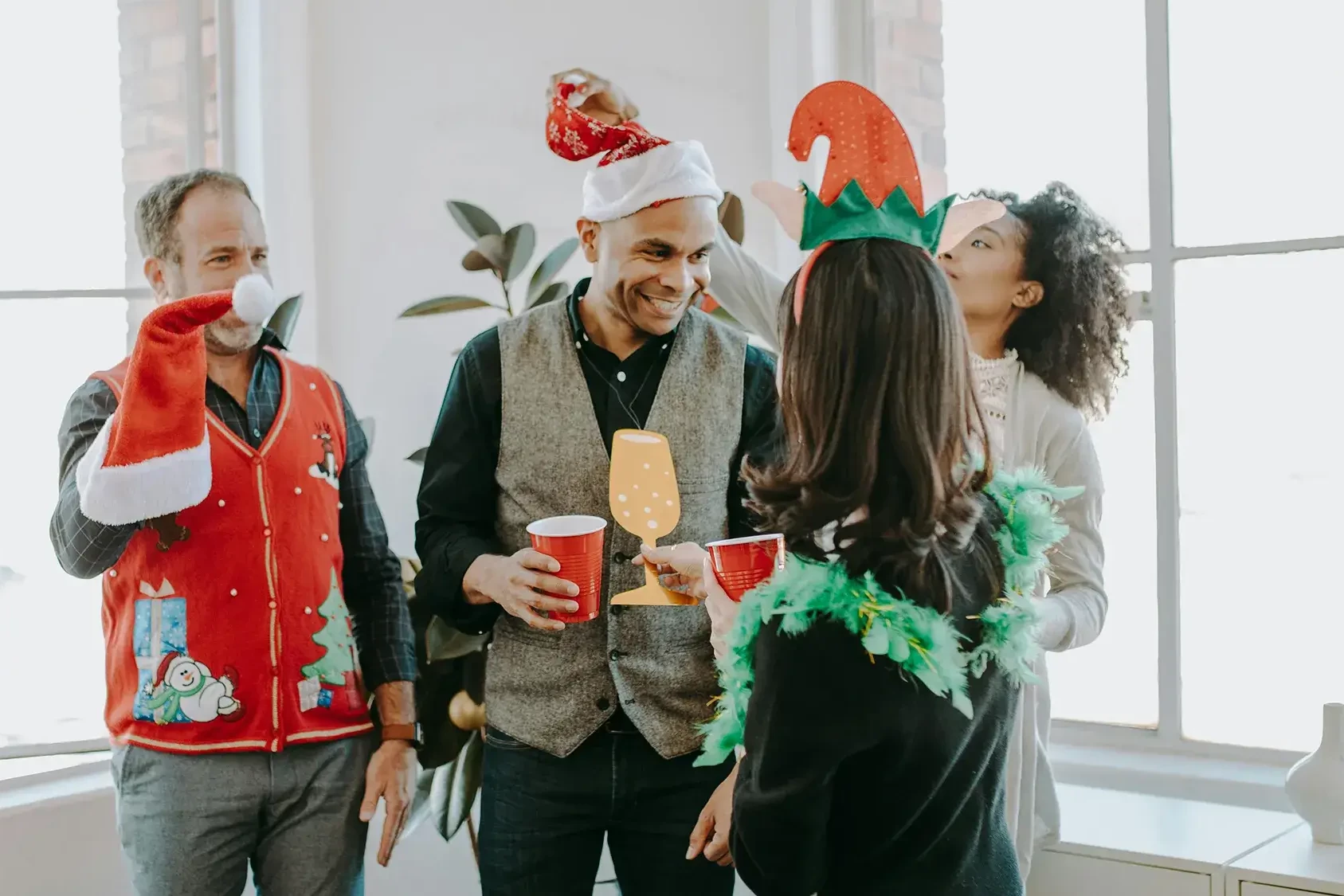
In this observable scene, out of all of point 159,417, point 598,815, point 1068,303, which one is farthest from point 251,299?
point 1068,303

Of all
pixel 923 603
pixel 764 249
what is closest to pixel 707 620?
pixel 923 603

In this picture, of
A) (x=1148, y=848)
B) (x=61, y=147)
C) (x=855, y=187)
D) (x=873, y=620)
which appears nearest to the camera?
(x=873, y=620)

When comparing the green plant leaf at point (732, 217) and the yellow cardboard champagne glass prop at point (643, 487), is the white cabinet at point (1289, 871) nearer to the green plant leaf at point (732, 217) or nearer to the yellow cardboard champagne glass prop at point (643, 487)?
the yellow cardboard champagne glass prop at point (643, 487)

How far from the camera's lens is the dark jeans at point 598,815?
1.63m

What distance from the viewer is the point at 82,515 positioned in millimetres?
1501

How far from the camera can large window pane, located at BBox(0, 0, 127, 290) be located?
243 centimetres

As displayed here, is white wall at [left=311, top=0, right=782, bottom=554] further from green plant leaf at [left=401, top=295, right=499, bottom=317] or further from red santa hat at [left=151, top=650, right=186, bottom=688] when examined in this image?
red santa hat at [left=151, top=650, right=186, bottom=688]

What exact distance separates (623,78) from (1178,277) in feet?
Result: 3.84

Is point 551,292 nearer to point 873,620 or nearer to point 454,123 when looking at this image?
point 454,123

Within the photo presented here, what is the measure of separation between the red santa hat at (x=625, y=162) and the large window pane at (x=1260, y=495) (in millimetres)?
1176

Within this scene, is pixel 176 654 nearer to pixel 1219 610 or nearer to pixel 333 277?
pixel 333 277

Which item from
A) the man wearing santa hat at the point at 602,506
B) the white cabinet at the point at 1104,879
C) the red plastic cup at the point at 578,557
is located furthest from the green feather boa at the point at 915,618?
the white cabinet at the point at 1104,879

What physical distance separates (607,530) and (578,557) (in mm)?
224

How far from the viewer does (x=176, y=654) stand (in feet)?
5.14
